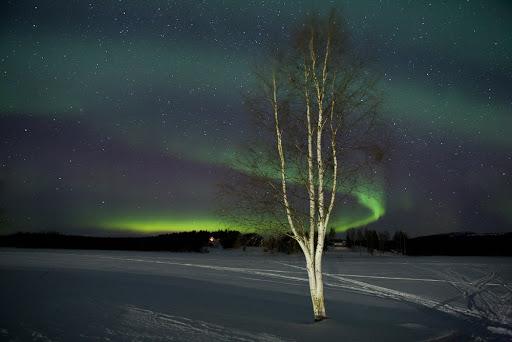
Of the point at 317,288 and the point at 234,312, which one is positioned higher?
the point at 317,288

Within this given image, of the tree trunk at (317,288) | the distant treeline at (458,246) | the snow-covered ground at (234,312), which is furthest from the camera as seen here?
the distant treeline at (458,246)

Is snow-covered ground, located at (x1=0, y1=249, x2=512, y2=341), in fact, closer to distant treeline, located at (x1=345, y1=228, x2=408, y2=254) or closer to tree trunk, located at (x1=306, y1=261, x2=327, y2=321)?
tree trunk, located at (x1=306, y1=261, x2=327, y2=321)

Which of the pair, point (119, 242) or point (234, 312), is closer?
point (234, 312)

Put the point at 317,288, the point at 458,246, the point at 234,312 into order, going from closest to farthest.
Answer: the point at 317,288 → the point at 234,312 → the point at 458,246

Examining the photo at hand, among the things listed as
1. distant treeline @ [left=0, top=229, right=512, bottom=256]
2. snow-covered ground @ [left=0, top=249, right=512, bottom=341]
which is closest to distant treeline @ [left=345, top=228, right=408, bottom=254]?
distant treeline @ [left=0, top=229, right=512, bottom=256]

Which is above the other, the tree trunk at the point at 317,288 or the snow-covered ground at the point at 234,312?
the tree trunk at the point at 317,288

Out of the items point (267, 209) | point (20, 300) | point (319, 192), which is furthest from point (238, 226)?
point (20, 300)

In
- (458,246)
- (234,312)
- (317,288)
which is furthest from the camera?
(458,246)

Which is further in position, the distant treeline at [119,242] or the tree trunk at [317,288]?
the distant treeline at [119,242]

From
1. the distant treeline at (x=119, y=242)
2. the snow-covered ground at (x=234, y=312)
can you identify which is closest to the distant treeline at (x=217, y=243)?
the distant treeline at (x=119, y=242)

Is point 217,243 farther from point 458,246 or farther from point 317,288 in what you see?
point 317,288

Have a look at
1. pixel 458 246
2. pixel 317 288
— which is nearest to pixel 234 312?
pixel 317 288

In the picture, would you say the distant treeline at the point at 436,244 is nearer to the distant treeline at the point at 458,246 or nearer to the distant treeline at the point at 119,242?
the distant treeline at the point at 458,246

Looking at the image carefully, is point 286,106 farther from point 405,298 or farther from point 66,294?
point 405,298
